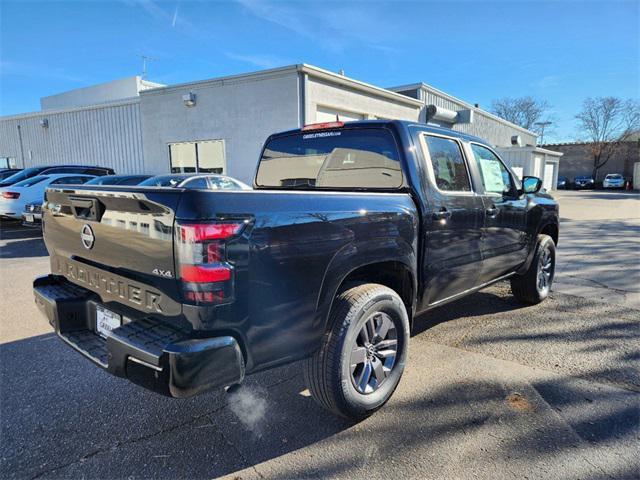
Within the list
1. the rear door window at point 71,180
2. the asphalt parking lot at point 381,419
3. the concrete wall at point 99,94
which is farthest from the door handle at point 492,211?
the concrete wall at point 99,94

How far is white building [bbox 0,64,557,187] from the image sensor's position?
1385 cm

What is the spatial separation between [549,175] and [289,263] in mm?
39695

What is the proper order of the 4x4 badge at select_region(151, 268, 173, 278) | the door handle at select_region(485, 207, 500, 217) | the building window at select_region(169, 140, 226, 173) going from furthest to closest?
the building window at select_region(169, 140, 226, 173)
the door handle at select_region(485, 207, 500, 217)
the 4x4 badge at select_region(151, 268, 173, 278)

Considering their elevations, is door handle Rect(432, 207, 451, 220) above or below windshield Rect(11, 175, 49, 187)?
below

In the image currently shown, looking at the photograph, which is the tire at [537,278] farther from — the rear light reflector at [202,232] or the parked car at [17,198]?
the parked car at [17,198]

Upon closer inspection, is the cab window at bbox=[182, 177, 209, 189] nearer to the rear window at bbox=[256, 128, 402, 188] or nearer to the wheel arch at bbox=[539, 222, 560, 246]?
the rear window at bbox=[256, 128, 402, 188]

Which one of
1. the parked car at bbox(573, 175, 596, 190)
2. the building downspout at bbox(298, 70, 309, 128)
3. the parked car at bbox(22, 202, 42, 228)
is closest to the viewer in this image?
the parked car at bbox(22, 202, 42, 228)

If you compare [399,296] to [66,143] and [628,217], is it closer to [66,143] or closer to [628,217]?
[628,217]

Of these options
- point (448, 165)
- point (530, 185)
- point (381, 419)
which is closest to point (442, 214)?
point (448, 165)

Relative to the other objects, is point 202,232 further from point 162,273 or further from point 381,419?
point 381,419

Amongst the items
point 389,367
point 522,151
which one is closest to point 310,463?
point 389,367

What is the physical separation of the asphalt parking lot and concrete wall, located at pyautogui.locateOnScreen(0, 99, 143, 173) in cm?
1640

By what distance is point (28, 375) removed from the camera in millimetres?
3373

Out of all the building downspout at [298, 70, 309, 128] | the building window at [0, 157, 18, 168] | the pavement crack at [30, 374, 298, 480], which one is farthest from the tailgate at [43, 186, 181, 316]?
the building window at [0, 157, 18, 168]
